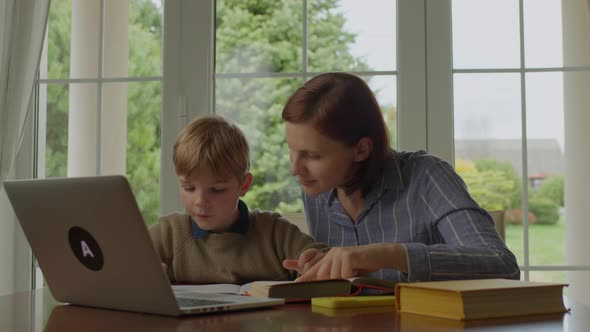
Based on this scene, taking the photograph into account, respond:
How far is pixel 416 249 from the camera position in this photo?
4.46 feet

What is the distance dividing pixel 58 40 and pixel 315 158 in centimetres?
204

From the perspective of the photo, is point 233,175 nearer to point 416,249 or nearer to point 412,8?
point 416,249

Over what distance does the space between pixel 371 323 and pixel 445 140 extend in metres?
2.14

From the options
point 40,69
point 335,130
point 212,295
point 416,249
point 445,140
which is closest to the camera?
point 212,295

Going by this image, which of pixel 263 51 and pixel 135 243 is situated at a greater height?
pixel 263 51

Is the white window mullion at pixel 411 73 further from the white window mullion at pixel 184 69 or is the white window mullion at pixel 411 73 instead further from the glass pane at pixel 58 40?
the glass pane at pixel 58 40

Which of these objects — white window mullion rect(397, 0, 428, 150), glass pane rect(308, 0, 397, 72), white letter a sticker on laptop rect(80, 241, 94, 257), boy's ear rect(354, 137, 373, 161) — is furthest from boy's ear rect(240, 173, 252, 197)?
glass pane rect(308, 0, 397, 72)

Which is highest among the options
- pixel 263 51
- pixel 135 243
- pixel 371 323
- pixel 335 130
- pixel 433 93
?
pixel 263 51

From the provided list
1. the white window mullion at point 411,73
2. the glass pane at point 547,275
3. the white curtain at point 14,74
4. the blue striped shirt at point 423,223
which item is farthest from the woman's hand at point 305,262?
the white curtain at point 14,74

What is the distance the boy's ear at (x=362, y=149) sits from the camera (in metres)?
1.83

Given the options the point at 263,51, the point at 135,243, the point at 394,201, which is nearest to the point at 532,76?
the point at 263,51

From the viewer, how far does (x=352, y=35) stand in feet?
10.4

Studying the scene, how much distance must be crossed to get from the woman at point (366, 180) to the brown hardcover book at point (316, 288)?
0.29 meters

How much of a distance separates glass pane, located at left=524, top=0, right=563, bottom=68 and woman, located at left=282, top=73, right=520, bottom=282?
143cm
